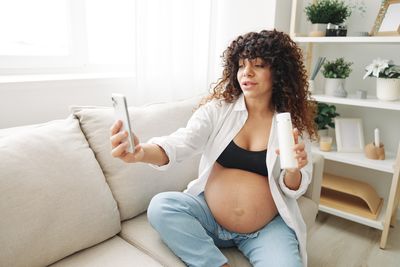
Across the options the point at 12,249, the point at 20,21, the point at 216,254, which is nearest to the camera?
the point at 12,249

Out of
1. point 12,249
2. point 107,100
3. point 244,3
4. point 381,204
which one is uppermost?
point 244,3

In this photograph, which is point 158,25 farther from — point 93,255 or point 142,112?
point 93,255

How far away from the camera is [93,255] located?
965 mm

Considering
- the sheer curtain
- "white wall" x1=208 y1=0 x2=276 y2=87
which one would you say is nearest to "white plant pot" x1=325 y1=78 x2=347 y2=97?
"white wall" x1=208 y1=0 x2=276 y2=87

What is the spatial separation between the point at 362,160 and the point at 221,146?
104 centimetres

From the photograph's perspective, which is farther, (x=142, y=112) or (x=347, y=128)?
(x=347, y=128)

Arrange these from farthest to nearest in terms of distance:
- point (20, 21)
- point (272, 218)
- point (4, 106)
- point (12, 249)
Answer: point (20, 21) → point (4, 106) → point (272, 218) → point (12, 249)

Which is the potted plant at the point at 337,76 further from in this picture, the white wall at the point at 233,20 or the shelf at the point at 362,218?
the shelf at the point at 362,218

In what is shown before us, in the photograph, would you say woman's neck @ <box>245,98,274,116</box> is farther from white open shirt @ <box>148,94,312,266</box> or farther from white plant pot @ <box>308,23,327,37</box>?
white plant pot @ <box>308,23,327,37</box>

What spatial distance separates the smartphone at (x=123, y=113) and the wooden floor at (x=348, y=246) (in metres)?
1.20

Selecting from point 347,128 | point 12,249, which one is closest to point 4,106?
point 12,249

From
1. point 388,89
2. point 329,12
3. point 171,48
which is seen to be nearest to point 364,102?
point 388,89

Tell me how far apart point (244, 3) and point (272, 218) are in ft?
5.09

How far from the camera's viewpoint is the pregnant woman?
0.99m
